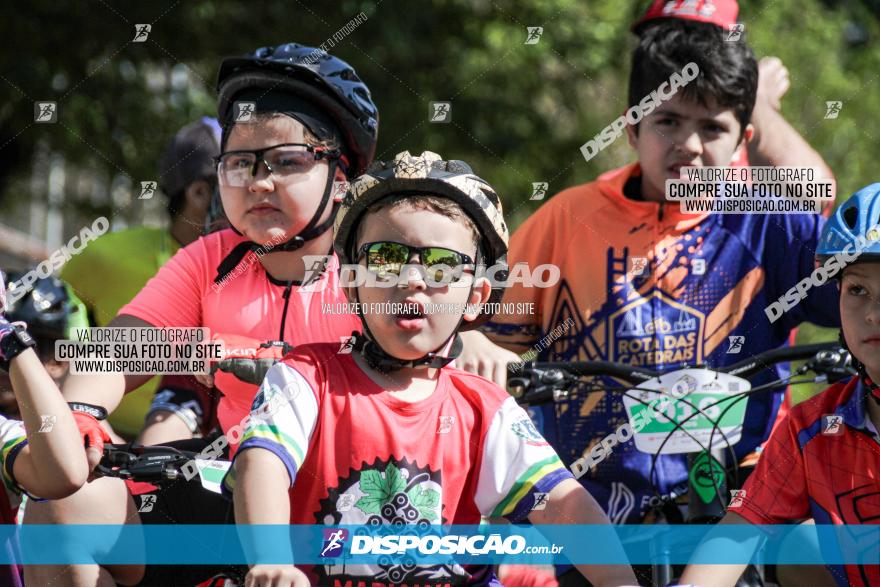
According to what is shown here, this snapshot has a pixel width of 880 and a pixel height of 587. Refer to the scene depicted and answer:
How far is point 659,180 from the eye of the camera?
17.5 feet

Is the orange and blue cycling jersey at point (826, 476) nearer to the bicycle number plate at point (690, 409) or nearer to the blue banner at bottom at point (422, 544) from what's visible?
the blue banner at bottom at point (422, 544)

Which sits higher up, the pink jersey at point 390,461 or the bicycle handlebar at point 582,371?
the bicycle handlebar at point 582,371

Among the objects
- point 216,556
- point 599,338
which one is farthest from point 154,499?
point 599,338

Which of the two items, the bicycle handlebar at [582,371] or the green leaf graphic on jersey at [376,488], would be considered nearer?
the green leaf graphic on jersey at [376,488]

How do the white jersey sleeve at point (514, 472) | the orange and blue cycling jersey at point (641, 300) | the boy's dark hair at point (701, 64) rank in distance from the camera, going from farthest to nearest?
→ the boy's dark hair at point (701, 64), the orange and blue cycling jersey at point (641, 300), the white jersey sleeve at point (514, 472)

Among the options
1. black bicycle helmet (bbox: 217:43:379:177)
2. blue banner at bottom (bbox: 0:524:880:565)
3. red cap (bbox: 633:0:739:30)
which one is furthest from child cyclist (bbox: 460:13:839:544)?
black bicycle helmet (bbox: 217:43:379:177)

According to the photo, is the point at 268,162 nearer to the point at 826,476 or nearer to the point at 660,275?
the point at 660,275

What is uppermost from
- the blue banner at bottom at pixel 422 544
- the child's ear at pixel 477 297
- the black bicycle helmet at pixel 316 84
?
the black bicycle helmet at pixel 316 84

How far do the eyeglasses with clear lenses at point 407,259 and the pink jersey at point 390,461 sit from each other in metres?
0.32

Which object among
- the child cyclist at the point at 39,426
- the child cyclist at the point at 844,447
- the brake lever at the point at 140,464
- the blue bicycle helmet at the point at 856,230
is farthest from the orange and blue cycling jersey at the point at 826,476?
the child cyclist at the point at 39,426

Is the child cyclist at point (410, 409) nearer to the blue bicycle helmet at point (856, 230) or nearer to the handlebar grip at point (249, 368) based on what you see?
the handlebar grip at point (249, 368)

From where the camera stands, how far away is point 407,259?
382 cm

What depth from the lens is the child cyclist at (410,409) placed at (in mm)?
3701

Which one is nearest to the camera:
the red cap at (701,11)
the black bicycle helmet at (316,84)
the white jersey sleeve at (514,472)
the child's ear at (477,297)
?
the white jersey sleeve at (514,472)
